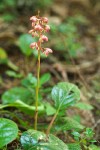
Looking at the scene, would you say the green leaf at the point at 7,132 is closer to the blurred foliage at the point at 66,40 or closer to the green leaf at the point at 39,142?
the green leaf at the point at 39,142

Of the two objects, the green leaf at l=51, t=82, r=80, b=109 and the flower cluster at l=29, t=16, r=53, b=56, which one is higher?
the flower cluster at l=29, t=16, r=53, b=56

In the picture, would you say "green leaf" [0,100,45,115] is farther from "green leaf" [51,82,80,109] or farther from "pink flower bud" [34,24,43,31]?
"pink flower bud" [34,24,43,31]

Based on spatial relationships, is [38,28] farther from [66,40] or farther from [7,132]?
[66,40]

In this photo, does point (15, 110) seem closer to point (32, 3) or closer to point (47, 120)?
point (47, 120)

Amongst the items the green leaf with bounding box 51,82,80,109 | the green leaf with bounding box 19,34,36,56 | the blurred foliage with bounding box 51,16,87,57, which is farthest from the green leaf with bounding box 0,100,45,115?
the blurred foliage with bounding box 51,16,87,57

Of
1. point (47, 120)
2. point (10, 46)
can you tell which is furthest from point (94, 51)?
point (47, 120)

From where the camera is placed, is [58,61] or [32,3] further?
[32,3]
